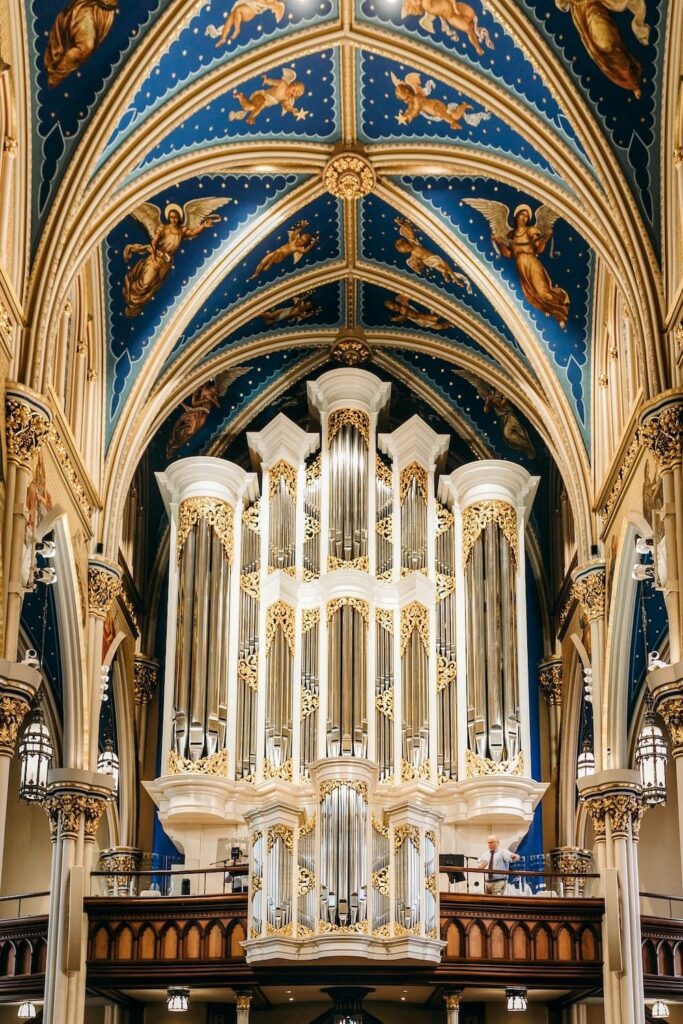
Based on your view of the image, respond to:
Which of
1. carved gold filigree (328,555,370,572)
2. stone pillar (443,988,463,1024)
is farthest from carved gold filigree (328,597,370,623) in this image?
stone pillar (443,988,463,1024)

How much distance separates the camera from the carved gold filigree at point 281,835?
2088 centimetres

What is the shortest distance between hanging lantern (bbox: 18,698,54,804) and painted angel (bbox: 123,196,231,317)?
246 inches

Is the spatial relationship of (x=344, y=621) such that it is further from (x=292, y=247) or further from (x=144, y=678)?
(x=292, y=247)

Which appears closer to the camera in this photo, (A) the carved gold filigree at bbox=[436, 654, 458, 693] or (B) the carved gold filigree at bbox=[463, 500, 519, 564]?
(A) the carved gold filigree at bbox=[436, 654, 458, 693]

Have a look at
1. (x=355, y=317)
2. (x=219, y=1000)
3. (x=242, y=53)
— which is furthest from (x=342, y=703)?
(x=242, y=53)

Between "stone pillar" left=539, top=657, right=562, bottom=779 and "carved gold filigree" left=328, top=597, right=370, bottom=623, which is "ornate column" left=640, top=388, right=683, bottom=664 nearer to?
"carved gold filigree" left=328, top=597, right=370, bottom=623

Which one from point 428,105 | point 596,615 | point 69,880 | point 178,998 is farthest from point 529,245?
point 178,998

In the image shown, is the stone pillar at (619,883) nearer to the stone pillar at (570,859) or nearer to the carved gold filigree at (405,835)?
the carved gold filigree at (405,835)

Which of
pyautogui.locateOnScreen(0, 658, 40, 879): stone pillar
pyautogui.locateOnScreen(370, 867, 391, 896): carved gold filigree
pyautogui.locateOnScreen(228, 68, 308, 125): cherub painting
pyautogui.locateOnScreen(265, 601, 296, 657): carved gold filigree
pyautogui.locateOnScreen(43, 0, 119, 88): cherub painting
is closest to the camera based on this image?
pyautogui.locateOnScreen(0, 658, 40, 879): stone pillar

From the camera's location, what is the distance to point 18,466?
18953 mm

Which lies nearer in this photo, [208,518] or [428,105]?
[428,105]

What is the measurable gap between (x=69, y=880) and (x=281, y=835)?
9.88 ft

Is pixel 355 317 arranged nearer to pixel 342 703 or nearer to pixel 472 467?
pixel 472 467

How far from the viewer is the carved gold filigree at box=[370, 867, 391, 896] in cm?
2056
